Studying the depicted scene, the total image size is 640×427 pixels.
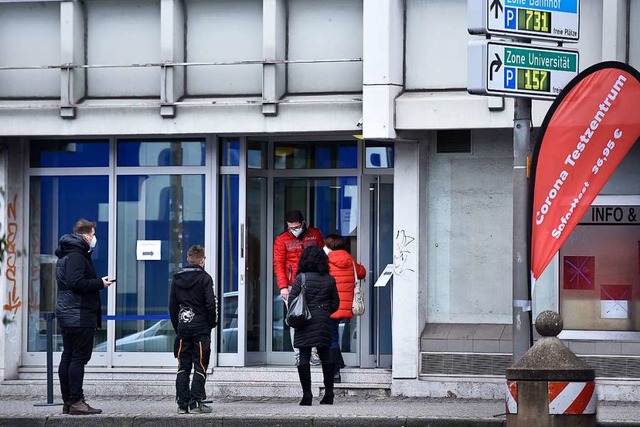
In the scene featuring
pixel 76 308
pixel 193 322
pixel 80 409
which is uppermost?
pixel 76 308

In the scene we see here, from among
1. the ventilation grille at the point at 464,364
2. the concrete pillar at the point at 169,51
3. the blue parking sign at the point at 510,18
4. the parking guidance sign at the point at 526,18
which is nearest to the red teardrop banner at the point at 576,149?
the parking guidance sign at the point at 526,18

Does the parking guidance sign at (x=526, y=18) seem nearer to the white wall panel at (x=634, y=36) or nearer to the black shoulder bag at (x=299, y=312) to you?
the white wall panel at (x=634, y=36)

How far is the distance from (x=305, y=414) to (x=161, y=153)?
459 cm

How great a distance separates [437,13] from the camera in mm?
14656

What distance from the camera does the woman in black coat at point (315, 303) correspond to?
13508mm

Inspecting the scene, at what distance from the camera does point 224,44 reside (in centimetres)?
1536

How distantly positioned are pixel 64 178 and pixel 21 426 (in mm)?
4215

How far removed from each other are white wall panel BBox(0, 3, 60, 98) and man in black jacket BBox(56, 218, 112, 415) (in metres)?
3.14

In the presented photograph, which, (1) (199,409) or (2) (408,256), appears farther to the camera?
(2) (408,256)

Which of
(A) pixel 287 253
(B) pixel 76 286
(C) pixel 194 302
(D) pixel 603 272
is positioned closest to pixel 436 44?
(A) pixel 287 253

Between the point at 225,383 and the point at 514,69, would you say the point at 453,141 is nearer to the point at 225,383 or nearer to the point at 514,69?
the point at 225,383

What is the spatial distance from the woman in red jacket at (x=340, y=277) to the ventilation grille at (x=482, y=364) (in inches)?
39.5

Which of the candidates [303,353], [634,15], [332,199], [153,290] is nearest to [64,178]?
[153,290]

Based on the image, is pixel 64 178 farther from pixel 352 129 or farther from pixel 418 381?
pixel 418 381
